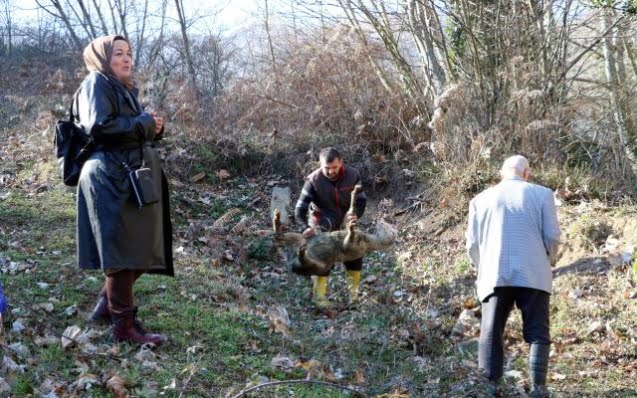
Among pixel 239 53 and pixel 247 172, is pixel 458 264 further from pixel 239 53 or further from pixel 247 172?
pixel 239 53

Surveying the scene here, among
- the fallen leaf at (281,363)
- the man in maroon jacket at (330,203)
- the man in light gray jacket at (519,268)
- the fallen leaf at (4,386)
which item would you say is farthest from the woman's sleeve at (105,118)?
the man in maroon jacket at (330,203)

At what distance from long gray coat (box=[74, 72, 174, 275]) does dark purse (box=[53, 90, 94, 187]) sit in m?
0.08

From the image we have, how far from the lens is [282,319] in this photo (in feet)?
22.4

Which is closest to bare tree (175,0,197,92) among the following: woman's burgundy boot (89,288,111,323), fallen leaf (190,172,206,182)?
fallen leaf (190,172,206,182)

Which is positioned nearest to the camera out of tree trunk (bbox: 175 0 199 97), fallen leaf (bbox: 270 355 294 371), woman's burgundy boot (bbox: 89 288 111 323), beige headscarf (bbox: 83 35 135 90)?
beige headscarf (bbox: 83 35 135 90)

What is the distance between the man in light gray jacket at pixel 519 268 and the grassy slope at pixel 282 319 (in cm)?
29

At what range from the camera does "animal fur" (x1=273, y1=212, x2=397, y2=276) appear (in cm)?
766

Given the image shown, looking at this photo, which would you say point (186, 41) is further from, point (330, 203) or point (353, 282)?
point (353, 282)

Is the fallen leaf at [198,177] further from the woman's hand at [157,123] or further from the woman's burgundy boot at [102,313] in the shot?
the woman's hand at [157,123]

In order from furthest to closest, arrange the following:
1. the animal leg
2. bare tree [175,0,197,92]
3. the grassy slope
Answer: bare tree [175,0,197,92]
the animal leg
the grassy slope

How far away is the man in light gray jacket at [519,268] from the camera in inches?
209

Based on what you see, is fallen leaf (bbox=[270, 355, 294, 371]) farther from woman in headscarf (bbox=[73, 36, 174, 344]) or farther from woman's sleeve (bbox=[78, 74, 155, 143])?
woman's sleeve (bbox=[78, 74, 155, 143])

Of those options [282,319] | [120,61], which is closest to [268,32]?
[282,319]

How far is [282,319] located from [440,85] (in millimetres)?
7082
